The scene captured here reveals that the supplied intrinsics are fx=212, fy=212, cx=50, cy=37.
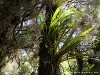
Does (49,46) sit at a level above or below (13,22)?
below

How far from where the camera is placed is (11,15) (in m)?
1.74

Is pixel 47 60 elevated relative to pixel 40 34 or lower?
lower

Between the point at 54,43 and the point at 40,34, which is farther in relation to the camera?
A: the point at 54,43

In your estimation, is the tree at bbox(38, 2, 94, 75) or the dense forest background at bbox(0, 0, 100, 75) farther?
the tree at bbox(38, 2, 94, 75)

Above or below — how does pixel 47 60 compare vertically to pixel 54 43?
below

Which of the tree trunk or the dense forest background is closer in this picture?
the dense forest background

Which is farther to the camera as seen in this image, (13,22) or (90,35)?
(90,35)

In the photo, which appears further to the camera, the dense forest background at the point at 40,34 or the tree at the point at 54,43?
the tree at the point at 54,43

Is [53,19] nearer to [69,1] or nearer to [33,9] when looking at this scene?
[33,9]

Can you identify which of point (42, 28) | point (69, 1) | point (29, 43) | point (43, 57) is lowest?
point (43, 57)

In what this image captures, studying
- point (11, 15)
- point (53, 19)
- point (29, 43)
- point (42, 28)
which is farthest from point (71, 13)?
point (11, 15)

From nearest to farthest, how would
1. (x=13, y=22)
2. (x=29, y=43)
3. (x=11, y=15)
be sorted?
(x=11, y=15) → (x=13, y=22) → (x=29, y=43)

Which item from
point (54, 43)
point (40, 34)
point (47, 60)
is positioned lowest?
point (47, 60)

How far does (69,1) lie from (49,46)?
745 mm
